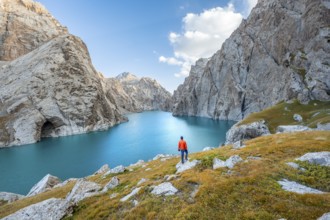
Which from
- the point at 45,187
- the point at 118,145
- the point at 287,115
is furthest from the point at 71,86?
the point at 287,115

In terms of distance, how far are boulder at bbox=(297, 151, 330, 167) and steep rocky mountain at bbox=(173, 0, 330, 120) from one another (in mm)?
87318

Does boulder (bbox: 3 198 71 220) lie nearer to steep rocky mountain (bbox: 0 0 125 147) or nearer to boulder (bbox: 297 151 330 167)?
boulder (bbox: 297 151 330 167)

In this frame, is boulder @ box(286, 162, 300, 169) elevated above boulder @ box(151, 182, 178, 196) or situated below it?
above

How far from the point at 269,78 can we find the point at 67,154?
464 ft

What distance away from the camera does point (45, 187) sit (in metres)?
41.0

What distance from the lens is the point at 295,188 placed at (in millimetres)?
14336

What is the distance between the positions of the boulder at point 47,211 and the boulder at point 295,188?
1734cm

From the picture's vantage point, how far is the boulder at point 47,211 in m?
17.3

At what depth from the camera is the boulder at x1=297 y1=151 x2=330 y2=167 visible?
59.3ft

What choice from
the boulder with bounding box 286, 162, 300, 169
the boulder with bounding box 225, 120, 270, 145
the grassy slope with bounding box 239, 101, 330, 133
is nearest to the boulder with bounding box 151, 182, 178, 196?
the boulder with bounding box 286, 162, 300, 169

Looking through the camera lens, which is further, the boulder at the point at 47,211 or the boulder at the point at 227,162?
the boulder at the point at 227,162

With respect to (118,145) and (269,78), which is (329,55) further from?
(118,145)

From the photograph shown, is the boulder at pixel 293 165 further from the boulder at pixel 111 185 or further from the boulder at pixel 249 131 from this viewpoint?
the boulder at pixel 249 131

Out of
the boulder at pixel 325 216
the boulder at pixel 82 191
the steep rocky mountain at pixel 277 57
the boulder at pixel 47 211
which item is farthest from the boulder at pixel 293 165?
the steep rocky mountain at pixel 277 57
